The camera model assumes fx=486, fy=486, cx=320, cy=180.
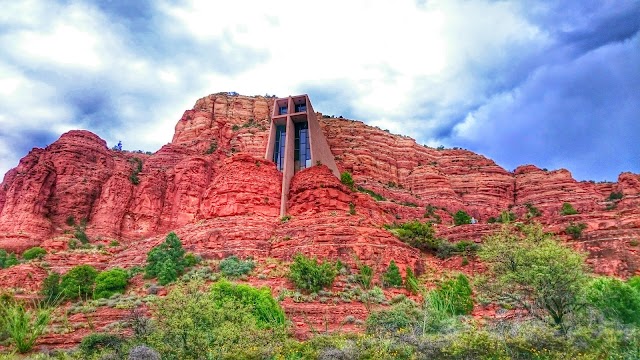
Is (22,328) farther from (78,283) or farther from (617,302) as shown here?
(617,302)

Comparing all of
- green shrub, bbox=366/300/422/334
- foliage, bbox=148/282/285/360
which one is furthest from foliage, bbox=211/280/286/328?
foliage, bbox=148/282/285/360

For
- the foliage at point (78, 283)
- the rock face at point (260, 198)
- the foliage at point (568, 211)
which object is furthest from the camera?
the foliage at point (568, 211)

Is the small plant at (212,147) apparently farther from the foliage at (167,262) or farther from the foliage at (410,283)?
the foliage at (410,283)

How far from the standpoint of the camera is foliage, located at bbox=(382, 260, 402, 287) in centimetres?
3453

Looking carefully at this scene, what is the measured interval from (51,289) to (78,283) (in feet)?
5.99

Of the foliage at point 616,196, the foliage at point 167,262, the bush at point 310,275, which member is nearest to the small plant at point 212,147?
the foliage at point 167,262

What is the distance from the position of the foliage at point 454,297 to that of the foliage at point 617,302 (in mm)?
8538

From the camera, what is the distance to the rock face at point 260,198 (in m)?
38.5

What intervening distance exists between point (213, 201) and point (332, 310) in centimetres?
2086

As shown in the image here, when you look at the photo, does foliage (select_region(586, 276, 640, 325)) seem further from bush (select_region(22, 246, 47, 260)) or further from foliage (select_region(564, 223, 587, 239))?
bush (select_region(22, 246, 47, 260))

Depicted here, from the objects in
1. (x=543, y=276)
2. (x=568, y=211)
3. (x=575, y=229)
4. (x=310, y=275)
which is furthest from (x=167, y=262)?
(x=568, y=211)

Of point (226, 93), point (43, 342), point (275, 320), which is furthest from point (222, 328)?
point (226, 93)

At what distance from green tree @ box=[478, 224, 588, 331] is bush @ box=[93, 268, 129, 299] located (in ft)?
81.9

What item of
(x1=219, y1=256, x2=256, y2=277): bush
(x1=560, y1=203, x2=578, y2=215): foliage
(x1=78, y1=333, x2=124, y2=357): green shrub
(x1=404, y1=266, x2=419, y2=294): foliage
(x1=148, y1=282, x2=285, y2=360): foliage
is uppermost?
(x1=560, y1=203, x2=578, y2=215): foliage
